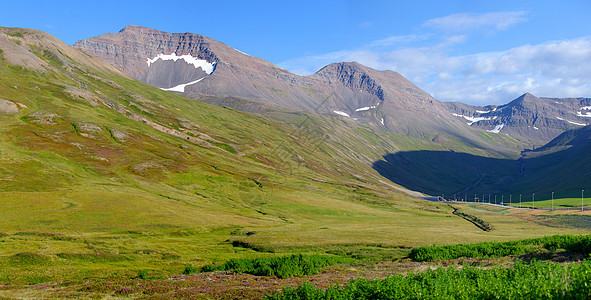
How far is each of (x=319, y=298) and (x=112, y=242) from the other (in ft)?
202

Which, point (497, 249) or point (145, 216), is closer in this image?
point (497, 249)

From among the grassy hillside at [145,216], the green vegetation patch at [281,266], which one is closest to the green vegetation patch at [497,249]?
the grassy hillside at [145,216]

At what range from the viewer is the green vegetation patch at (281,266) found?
40219 mm

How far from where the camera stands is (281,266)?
4122cm

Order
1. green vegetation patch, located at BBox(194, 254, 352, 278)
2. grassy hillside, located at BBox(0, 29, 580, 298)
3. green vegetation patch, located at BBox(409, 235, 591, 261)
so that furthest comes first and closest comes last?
→ 1. grassy hillside, located at BBox(0, 29, 580, 298)
2. green vegetation patch, located at BBox(409, 235, 591, 261)
3. green vegetation patch, located at BBox(194, 254, 352, 278)

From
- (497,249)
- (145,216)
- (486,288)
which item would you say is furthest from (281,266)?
(145,216)

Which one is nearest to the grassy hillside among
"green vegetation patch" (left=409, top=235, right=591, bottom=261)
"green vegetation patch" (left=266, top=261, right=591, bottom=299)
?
"green vegetation patch" (left=409, top=235, right=591, bottom=261)

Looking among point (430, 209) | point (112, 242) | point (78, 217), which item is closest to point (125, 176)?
point (78, 217)

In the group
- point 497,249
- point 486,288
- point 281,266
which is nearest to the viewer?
point 486,288

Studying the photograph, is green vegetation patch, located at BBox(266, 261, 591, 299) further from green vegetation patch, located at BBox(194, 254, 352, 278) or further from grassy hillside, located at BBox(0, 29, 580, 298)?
grassy hillside, located at BBox(0, 29, 580, 298)

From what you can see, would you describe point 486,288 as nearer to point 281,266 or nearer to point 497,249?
point 281,266

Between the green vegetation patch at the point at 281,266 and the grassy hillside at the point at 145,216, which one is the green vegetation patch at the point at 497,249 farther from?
the green vegetation patch at the point at 281,266

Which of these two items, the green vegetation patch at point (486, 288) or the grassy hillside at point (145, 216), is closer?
the green vegetation patch at point (486, 288)

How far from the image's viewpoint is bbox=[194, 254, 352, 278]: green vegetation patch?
40.2 m
